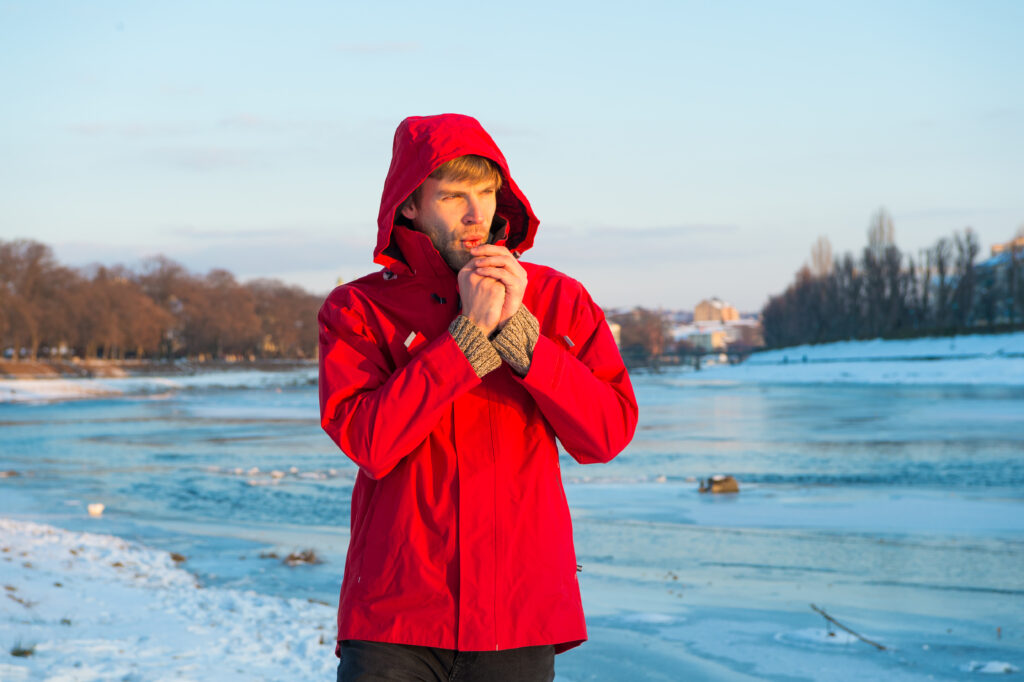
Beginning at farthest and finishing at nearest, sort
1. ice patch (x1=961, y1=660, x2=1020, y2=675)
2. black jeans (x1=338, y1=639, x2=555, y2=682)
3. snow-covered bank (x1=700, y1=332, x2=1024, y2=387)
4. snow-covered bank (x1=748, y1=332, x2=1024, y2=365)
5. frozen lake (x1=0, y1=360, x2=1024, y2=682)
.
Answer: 1. snow-covered bank (x1=748, y1=332, x2=1024, y2=365)
2. snow-covered bank (x1=700, y1=332, x2=1024, y2=387)
3. frozen lake (x1=0, y1=360, x2=1024, y2=682)
4. ice patch (x1=961, y1=660, x2=1020, y2=675)
5. black jeans (x1=338, y1=639, x2=555, y2=682)

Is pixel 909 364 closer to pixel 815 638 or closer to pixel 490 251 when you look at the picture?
pixel 815 638

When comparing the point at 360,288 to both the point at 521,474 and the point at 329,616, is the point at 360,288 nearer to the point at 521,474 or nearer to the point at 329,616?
the point at 521,474

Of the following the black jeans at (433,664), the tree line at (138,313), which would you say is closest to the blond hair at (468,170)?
the black jeans at (433,664)

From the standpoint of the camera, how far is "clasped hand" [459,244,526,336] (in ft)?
5.94

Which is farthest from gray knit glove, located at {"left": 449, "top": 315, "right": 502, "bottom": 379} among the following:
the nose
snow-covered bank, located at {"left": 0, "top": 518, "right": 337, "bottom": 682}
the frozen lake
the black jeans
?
the frozen lake

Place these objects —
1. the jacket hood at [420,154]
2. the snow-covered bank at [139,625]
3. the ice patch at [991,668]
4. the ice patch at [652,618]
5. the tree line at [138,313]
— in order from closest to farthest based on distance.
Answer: the jacket hood at [420,154] → the snow-covered bank at [139,625] → the ice patch at [991,668] → the ice patch at [652,618] → the tree line at [138,313]

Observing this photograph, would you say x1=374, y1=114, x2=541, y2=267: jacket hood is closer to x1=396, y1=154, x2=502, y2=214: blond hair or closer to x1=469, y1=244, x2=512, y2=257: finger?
x1=396, y1=154, x2=502, y2=214: blond hair

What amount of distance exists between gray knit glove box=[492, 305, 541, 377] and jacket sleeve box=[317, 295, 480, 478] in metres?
0.08

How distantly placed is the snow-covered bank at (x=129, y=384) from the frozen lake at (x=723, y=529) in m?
30.9

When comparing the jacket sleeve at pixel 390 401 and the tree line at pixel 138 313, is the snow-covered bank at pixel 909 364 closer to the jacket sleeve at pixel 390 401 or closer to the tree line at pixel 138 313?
the tree line at pixel 138 313

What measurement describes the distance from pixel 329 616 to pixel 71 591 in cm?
172

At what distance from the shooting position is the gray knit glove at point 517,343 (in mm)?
1821

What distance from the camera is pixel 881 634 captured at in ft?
18.8

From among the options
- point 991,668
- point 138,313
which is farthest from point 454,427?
point 138,313
